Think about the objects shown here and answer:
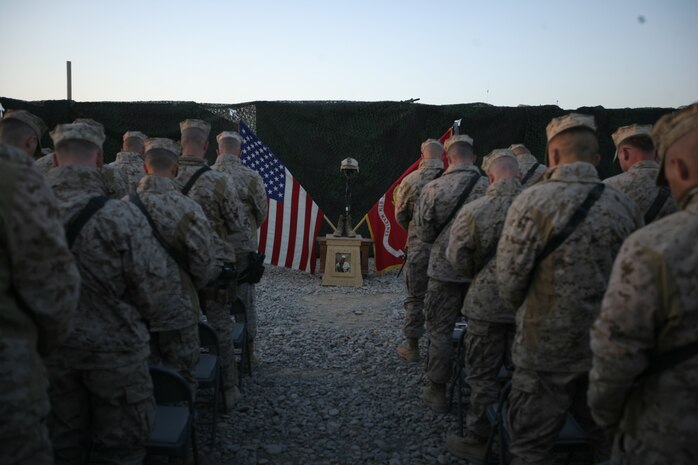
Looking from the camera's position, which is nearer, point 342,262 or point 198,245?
point 198,245

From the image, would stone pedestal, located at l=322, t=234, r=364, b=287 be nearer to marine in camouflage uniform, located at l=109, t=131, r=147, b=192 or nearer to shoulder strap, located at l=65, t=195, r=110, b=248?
marine in camouflage uniform, located at l=109, t=131, r=147, b=192

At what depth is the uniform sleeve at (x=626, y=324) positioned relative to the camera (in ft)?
4.52

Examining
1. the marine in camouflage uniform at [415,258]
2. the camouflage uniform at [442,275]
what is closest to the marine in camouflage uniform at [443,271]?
the camouflage uniform at [442,275]

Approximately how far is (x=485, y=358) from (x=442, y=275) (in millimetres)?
977

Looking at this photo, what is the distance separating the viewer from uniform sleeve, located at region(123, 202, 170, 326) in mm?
2158

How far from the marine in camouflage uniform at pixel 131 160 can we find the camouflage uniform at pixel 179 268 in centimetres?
307

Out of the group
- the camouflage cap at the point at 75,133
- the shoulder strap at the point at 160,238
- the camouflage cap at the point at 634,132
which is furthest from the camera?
the camouflage cap at the point at 634,132

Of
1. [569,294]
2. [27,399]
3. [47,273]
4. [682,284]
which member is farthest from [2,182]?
[569,294]

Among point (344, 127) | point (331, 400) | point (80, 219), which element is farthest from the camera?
point (344, 127)

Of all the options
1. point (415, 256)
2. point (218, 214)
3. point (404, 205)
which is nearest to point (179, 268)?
point (218, 214)

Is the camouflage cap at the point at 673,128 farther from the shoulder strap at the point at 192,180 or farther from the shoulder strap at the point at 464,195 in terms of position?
the shoulder strap at the point at 192,180

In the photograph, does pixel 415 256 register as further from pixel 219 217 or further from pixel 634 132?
pixel 634 132

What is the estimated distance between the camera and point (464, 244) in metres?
3.09

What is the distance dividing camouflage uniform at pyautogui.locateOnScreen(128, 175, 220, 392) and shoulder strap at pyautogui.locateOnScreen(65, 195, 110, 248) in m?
0.66
